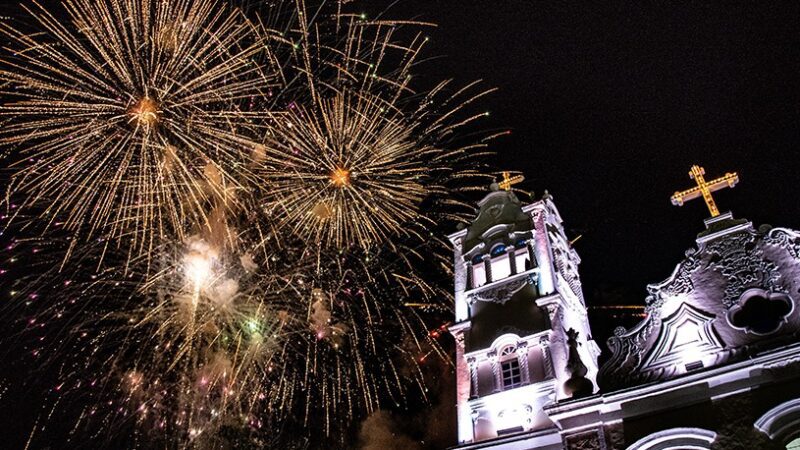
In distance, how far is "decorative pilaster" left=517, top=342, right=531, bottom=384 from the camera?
21.1 meters

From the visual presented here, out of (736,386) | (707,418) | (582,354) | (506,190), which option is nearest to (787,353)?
(736,386)

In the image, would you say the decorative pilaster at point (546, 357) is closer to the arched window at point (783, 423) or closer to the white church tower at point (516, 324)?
the white church tower at point (516, 324)

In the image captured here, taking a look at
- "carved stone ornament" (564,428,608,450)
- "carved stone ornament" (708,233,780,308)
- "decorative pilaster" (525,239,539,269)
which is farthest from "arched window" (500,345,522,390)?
"carved stone ornament" (708,233,780,308)

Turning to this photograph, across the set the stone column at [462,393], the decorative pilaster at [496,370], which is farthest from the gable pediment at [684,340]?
the stone column at [462,393]

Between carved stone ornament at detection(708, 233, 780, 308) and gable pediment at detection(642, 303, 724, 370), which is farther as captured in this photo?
carved stone ornament at detection(708, 233, 780, 308)

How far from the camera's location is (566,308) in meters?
23.3

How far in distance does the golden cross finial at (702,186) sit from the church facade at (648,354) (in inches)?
3.1

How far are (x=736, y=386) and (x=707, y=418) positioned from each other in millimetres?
1146

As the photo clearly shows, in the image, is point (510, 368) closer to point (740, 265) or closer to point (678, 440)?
point (678, 440)

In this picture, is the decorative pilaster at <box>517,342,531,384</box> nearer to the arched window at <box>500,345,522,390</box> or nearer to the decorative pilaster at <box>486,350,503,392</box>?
the arched window at <box>500,345,522,390</box>

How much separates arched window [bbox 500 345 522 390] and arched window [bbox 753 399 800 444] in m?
7.53

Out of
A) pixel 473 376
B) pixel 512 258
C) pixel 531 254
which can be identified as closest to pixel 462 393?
pixel 473 376

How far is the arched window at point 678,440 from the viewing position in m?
16.2

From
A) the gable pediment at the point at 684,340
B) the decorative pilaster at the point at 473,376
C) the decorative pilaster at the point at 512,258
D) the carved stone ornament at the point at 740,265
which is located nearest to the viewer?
the gable pediment at the point at 684,340
